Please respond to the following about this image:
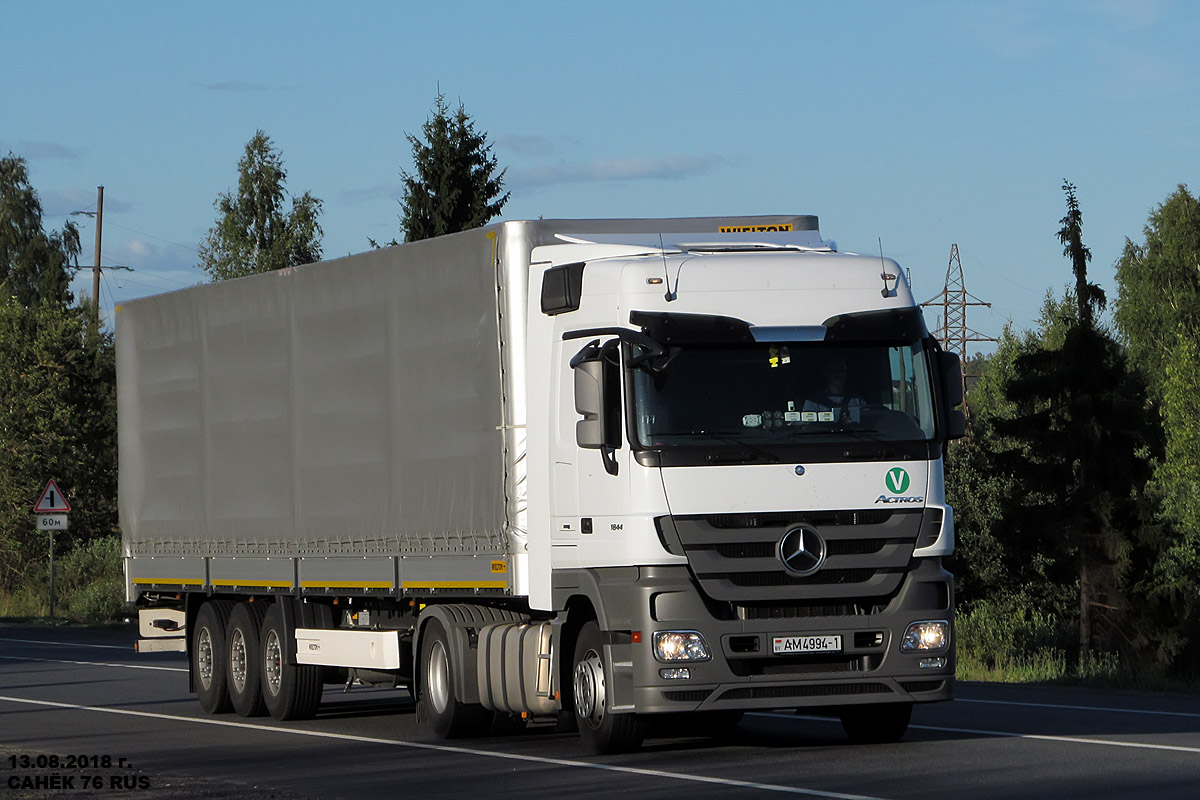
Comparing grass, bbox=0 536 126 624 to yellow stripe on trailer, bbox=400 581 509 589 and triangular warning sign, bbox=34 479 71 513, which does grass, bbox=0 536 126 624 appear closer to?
triangular warning sign, bbox=34 479 71 513

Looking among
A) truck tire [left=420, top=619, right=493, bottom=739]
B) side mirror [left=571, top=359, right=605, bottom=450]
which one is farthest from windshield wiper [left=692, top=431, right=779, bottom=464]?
truck tire [left=420, top=619, right=493, bottom=739]

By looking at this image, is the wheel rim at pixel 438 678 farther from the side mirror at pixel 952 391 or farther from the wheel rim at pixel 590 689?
the side mirror at pixel 952 391

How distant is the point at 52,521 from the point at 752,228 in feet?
96.4

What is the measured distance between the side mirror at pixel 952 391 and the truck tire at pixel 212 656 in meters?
8.65

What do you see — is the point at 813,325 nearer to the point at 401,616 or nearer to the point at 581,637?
the point at 581,637

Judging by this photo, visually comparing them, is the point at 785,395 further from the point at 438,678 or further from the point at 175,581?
the point at 175,581

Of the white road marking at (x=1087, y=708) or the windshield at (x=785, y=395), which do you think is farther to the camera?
the white road marking at (x=1087, y=708)

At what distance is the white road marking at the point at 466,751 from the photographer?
11797 millimetres

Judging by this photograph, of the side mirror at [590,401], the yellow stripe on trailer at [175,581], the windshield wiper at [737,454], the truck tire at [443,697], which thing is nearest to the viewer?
the windshield wiper at [737,454]

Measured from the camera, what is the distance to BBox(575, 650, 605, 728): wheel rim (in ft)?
45.7

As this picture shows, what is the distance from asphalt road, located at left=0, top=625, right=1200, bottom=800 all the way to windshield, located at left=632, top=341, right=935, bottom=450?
2.24 meters

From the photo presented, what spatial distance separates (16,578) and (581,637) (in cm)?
A: 4224

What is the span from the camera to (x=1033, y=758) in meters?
13.2

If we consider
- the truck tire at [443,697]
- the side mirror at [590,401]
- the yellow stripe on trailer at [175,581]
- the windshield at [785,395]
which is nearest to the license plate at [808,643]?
the windshield at [785,395]
